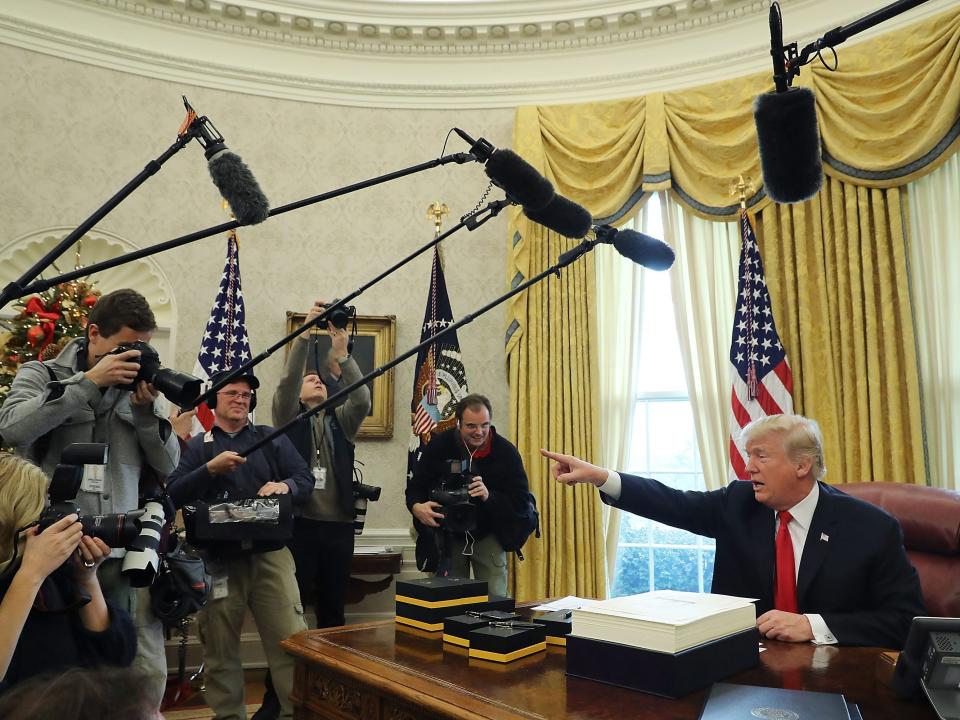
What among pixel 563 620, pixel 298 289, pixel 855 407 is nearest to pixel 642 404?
pixel 855 407

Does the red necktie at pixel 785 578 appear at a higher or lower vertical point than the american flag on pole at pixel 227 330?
lower

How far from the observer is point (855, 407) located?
173 inches

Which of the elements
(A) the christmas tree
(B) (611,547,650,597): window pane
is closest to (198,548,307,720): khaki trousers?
(A) the christmas tree

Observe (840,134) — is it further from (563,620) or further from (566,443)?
(563,620)

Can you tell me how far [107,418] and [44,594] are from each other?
701mm

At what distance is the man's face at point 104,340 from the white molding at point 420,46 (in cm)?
370

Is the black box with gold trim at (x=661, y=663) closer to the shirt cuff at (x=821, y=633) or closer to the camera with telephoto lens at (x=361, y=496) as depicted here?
the shirt cuff at (x=821, y=633)

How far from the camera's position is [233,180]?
5.44 feet

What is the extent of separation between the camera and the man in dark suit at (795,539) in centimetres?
190

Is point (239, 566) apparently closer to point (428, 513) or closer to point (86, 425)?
point (428, 513)

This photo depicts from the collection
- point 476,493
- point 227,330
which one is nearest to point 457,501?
point 476,493

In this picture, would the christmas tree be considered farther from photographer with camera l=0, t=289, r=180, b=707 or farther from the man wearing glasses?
photographer with camera l=0, t=289, r=180, b=707

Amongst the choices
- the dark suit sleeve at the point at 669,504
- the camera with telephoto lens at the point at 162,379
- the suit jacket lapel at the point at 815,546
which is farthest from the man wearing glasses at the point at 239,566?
the suit jacket lapel at the point at 815,546

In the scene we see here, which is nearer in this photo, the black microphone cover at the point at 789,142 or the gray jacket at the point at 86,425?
the black microphone cover at the point at 789,142
